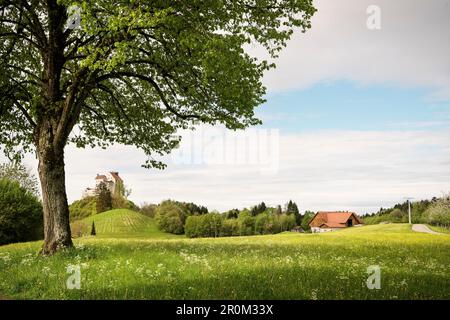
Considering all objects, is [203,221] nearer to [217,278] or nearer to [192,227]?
[192,227]

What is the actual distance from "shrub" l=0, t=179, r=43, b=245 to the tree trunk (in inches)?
1109

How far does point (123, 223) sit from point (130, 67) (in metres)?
73.8

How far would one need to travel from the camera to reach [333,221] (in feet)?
398

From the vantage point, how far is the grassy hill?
89.0 meters

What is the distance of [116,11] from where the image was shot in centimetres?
1862

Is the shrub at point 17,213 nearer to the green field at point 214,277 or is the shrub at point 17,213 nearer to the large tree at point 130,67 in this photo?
the large tree at point 130,67

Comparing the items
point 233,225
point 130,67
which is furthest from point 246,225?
point 130,67

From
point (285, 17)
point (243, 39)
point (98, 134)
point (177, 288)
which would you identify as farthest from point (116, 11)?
point (177, 288)

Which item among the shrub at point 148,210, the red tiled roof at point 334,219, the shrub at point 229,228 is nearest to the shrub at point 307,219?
the red tiled roof at point 334,219

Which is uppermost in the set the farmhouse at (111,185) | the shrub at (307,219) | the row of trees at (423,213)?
the farmhouse at (111,185)

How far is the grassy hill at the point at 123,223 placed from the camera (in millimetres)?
89000

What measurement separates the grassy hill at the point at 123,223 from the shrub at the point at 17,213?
126 feet

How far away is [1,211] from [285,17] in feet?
127
